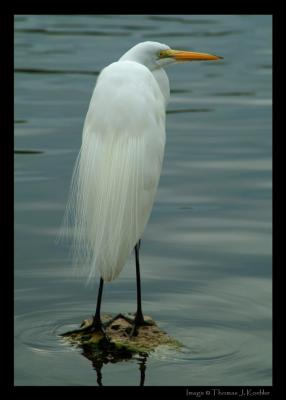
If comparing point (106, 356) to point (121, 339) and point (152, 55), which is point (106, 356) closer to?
point (121, 339)

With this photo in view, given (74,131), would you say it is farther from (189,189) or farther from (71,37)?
(71,37)

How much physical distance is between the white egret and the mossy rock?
0.14 feet

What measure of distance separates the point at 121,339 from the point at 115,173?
0.67 metres

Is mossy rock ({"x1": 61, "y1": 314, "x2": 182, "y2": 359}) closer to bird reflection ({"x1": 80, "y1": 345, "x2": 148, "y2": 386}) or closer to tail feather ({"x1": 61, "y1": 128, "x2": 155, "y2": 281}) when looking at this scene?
bird reflection ({"x1": 80, "y1": 345, "x2": 148, "y2": 386})

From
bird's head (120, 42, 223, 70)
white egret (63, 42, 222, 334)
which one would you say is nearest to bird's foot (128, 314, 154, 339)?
white egret (63, 42, 222, 334)

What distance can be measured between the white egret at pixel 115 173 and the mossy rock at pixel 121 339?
44 millimetres

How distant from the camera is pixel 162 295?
4.82m

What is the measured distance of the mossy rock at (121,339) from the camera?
4.21 metres

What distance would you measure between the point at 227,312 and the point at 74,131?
3.84m

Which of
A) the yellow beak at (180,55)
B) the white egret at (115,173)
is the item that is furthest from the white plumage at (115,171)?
the yellow beak at (180,55)

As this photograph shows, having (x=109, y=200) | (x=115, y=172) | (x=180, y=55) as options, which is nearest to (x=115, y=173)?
(x=115, y=172)

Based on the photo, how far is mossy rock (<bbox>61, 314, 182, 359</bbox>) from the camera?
4.21 m

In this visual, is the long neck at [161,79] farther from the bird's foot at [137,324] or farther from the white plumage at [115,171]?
the bird's foot at [137,324]

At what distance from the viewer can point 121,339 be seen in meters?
4.32
